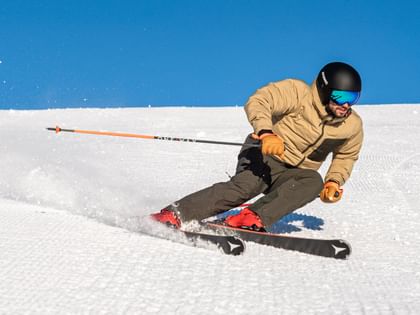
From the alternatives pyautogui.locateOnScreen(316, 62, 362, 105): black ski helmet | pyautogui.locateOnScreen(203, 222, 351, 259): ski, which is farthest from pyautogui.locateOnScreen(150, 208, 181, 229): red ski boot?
pyautogui.locateOnScreen(316, 62, 362, 105): black ski helmet

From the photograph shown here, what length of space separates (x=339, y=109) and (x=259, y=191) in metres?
0.80

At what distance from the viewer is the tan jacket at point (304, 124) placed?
4.22m

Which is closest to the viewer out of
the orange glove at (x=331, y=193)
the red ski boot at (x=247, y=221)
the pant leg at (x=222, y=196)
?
the red ski boot at (x=247, y=221)

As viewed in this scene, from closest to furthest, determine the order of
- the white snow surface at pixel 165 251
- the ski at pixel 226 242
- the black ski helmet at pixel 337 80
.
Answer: the white snow surface at pixel 165 251, the ski at pixel 226 242, the black ski helmet at pixel 337 80

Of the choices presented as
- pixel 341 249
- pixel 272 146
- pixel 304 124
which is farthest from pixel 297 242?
pixel 304 124

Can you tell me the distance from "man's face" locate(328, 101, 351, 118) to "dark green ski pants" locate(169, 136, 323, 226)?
465mm

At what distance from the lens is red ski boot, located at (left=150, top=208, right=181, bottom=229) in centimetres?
427

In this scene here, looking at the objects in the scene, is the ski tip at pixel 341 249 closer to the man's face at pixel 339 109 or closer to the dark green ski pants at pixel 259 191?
the dark green ski pants at pixel 259 191

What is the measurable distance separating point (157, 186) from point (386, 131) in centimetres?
989

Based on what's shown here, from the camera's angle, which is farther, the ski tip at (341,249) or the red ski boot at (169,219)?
the red ski boot at (169,219)

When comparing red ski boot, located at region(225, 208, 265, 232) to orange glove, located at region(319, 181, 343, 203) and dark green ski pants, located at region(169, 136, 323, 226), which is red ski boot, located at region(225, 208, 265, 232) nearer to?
dark green ski pants, located at region(169, 136, 323, 226)

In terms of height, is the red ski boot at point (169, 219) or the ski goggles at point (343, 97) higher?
the ski goggles at point (343, 97)

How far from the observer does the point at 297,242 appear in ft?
13.2

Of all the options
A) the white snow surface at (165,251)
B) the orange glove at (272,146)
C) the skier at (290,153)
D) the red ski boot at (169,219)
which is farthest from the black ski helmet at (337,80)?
the red ski boot at (169,219)
